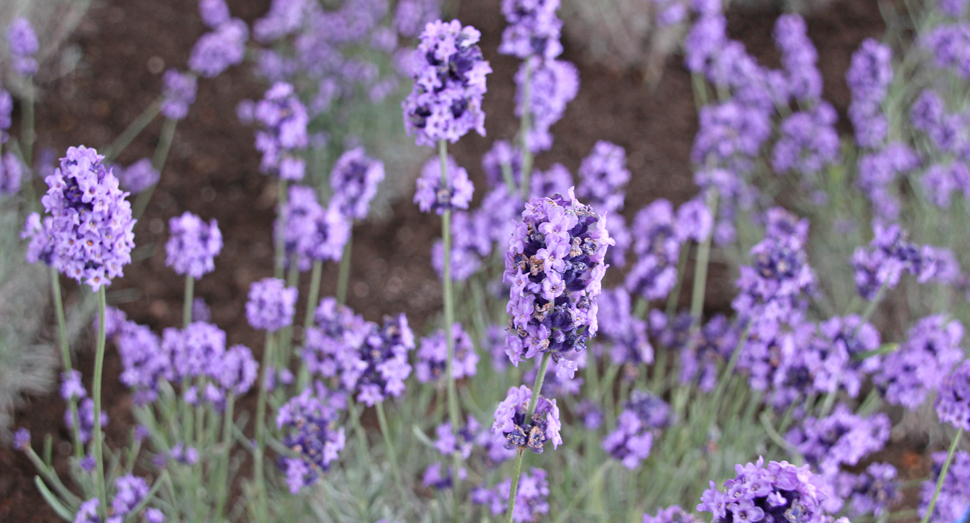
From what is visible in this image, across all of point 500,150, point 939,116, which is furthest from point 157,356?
point 939,116

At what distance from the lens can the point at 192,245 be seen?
225 cm

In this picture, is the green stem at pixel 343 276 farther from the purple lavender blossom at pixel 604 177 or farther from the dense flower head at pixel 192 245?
the purple lavender blossom at pixel 604 177

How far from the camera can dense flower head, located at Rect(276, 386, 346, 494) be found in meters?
2.11

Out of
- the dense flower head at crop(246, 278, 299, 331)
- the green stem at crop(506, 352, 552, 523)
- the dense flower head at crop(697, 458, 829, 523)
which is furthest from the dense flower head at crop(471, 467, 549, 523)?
the dense flower head at crop(246, 278, 299, 331)

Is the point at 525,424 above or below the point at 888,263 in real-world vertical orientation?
below

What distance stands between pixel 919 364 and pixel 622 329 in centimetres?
95

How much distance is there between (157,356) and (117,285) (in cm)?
181

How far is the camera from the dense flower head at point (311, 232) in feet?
8.25

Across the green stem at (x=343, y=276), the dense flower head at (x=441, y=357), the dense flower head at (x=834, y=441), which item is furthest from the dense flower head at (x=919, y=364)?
the green stem at (x=343, y=276)

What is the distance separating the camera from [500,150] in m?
2.89

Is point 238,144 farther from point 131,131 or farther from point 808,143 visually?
point 808,143

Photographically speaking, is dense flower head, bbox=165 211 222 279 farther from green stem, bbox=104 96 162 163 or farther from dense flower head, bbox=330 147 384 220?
green stem, bbox=104 96 162 163

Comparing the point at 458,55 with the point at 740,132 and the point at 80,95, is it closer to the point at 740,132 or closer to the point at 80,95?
the point at 740,132

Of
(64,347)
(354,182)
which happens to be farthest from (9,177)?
(354,182)
